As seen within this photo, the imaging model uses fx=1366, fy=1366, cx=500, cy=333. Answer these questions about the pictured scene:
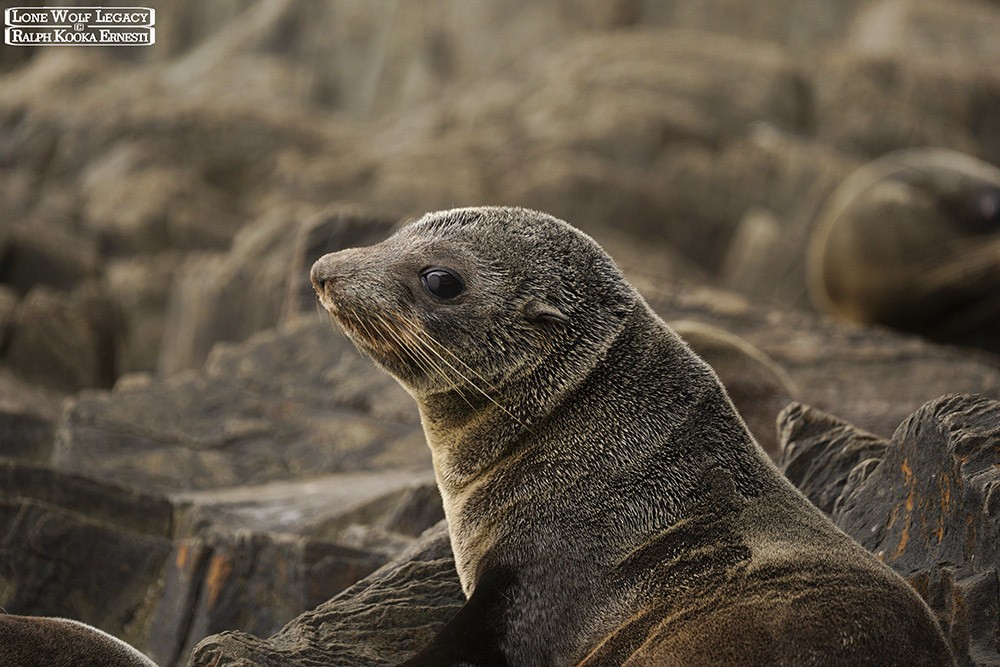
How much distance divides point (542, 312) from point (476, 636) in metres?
1.22

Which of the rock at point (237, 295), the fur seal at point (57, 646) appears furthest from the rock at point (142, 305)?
the fur seal at point (57, 646)

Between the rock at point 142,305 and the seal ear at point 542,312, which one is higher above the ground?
the seal ear at point 542,312

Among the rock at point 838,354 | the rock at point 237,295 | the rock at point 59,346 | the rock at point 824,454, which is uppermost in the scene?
the rock at point 824,454

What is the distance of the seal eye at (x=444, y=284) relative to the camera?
502 cm

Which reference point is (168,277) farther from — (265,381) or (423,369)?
(423,369)

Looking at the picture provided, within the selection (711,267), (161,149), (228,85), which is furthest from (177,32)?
(711,267)

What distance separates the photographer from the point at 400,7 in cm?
3803

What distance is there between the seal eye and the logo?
582cm

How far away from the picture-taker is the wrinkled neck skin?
4.41m

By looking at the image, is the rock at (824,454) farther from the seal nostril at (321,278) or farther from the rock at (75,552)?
the rock at (75,552)

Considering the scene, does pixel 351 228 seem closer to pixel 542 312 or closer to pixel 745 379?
pixel 745 379

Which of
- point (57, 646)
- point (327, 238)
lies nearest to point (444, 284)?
point (57, 646)

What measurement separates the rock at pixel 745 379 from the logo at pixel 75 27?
4.83 meters

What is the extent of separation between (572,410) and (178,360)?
14.3 m
